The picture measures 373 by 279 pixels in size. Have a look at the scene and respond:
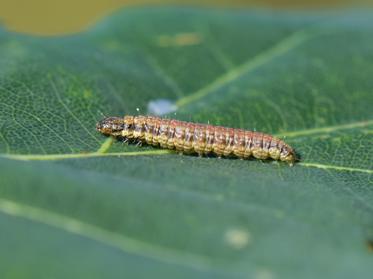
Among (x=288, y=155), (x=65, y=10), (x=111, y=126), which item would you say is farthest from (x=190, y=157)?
(x=65, y=10)

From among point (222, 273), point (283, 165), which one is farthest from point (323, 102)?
point (222, 273)

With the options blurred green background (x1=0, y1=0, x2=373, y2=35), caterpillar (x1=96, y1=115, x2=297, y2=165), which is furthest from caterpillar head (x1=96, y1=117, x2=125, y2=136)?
blurred green background (x1=0, y1=0, x2=373, y2=35)

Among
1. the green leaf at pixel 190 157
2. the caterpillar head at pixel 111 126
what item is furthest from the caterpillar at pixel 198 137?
the green leaf at pixel 190 157

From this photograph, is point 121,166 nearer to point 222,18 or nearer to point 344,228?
point 344,228

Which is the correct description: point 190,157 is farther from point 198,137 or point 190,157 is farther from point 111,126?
point 111,126

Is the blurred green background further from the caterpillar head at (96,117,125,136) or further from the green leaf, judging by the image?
the caterpillar head at (96,117,125,136)
